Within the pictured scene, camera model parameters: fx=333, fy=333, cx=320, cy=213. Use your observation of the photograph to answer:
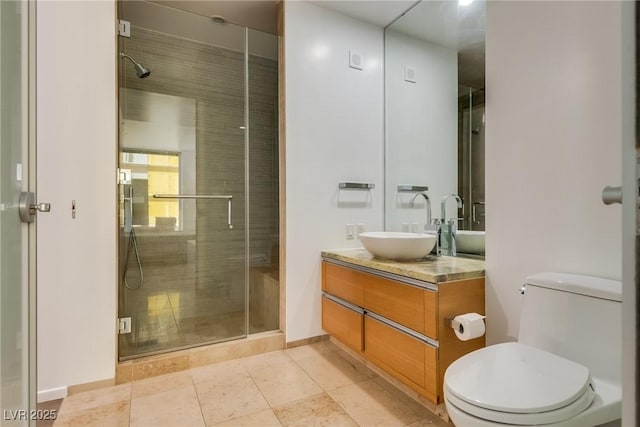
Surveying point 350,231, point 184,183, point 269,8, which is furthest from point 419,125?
point 184,183

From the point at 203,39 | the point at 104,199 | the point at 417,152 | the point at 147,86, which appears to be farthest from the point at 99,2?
the point at 417,152

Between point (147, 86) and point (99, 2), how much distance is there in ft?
1.90

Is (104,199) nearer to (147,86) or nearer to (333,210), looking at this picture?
(147,86)

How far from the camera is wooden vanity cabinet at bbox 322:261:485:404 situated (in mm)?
1580

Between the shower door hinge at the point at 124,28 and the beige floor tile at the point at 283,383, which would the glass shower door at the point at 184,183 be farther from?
the beige floor tile at the point at 283,383

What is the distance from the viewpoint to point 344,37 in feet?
8.98

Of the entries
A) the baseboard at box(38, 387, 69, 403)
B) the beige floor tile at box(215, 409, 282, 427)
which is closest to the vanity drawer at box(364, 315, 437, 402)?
the beige floor tile at box(215, 409, 282, 427)

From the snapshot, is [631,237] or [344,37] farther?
[344,37]

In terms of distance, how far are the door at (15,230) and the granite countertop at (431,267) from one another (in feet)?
4.97

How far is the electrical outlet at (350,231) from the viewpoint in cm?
273

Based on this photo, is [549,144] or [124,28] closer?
[549,144]

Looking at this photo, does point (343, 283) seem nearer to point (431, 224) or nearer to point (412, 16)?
point (431, 224)

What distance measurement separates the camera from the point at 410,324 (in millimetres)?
1709

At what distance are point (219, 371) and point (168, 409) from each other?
1.49 feet
